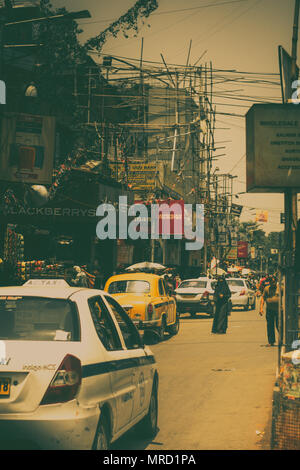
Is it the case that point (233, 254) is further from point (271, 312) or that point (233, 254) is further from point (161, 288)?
point (271, 312)

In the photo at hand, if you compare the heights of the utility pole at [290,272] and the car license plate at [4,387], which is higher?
the utility pole at [290,272]

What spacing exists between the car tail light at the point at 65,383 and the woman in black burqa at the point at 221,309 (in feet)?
55.7

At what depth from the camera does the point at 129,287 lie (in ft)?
62.2

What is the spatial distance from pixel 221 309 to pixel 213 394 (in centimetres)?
1113

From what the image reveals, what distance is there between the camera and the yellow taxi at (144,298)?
17812 millimetres

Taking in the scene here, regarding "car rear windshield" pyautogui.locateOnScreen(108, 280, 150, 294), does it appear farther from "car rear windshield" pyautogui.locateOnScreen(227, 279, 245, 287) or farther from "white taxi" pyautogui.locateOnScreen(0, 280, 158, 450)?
"car rear windshield" pyautogui.locateOnScreen(227, 279, 245, 287)

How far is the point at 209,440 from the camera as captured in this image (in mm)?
7590

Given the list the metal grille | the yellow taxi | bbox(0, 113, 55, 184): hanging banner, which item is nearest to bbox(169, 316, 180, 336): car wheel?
the yellow taxi

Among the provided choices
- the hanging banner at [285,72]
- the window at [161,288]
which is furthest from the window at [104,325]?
the window at [161,288]

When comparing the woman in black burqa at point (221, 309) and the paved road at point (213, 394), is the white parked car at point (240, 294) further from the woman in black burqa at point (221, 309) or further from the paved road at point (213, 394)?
the paved road at point (213, 394)

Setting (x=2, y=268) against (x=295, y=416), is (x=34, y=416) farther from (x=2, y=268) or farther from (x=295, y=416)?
(x=2, y=268)

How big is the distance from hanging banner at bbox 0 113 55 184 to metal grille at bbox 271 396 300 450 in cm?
1587

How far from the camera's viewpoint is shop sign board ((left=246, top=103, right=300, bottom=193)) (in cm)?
912

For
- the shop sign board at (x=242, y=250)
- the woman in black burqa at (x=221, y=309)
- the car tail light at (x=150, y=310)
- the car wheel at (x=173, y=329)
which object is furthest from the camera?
the shop sign board at (x=242, y=250)
